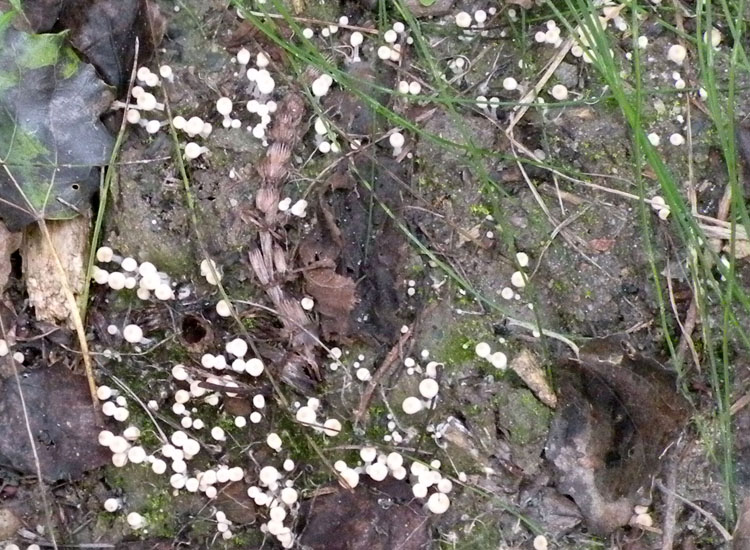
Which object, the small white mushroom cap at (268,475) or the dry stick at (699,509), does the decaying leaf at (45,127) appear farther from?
the dry stick at (699,509)

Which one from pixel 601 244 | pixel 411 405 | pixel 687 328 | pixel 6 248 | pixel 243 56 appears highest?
pixel 243 56

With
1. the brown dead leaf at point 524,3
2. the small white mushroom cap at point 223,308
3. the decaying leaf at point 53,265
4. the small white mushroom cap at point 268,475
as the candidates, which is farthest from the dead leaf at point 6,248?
the brown dead leaf at point 524,3

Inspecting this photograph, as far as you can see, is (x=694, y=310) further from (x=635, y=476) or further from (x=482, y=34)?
(x=482, y=34)

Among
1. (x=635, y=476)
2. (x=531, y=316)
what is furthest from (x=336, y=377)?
(x=635, y=476)

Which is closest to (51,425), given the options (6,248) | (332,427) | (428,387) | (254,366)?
(6,248)

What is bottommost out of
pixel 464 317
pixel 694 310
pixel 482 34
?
pixel 464 317

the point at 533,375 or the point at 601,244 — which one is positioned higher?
the point at 601,244

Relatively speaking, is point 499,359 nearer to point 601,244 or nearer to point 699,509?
point 601,244
